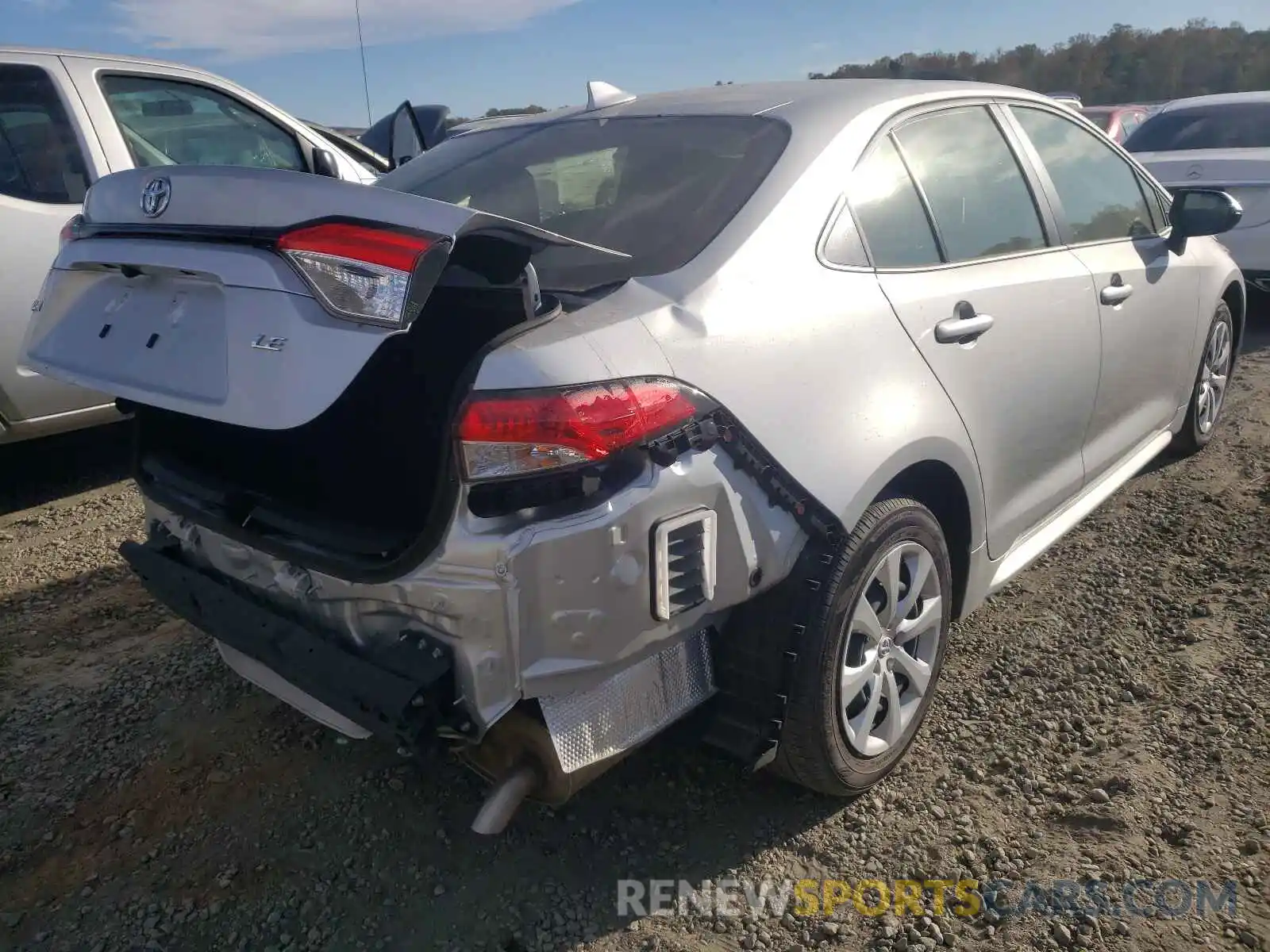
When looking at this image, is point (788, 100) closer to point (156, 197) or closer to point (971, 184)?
point (971, 184)

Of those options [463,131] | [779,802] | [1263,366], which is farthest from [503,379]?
[1263,366]

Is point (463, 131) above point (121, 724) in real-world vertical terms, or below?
above

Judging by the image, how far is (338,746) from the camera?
267 cm

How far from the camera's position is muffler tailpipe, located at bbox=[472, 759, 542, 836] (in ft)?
6.19

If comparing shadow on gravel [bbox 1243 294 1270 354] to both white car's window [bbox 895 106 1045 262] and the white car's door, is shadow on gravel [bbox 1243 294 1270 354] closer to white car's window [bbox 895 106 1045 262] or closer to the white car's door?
white car's window [bbox 895 106 1045 262]

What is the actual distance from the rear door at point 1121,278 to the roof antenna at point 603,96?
4.16 feet

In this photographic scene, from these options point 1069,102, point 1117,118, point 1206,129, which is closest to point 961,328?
point 1069,102

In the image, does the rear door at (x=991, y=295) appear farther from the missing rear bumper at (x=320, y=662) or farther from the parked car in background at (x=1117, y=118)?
the parked car in background at (x=1117, y=118)

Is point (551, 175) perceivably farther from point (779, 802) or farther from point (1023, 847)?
point (1023, 847)

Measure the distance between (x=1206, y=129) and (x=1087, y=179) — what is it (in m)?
5.34

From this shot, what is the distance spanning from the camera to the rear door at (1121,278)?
323cm

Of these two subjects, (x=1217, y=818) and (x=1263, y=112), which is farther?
(x=1263, y=112)

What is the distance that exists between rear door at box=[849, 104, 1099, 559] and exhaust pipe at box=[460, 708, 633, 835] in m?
1.29

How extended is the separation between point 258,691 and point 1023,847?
215 cm
